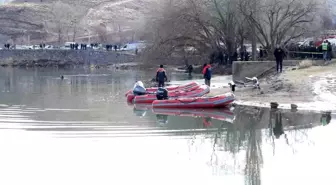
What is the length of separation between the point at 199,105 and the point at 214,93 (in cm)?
506

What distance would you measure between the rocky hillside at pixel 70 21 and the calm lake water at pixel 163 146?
286 ft

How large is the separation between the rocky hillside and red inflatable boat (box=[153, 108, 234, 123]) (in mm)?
85144

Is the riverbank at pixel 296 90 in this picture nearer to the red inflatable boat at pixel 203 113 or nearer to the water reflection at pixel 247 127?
the water reflection at pixel 247 127

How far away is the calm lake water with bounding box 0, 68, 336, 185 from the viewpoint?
53.8ft

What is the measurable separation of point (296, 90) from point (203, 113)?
5.69m

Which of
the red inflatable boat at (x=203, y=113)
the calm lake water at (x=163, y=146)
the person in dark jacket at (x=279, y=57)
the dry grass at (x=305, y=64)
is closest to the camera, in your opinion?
the calm lake water at (x=163, y=146)

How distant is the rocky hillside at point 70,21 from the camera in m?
122

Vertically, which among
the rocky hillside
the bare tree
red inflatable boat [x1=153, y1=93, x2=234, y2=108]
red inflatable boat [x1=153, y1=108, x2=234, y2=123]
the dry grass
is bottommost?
red inflatable boat [x1=153, y1=108, x2=234, y2=123]

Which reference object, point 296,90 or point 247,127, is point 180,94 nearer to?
point 296,90

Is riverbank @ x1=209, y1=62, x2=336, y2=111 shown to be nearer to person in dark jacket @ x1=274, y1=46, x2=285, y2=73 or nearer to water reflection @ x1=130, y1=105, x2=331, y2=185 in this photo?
person in dark jacket @ x1=274, y1=46, x2=285, y2=73

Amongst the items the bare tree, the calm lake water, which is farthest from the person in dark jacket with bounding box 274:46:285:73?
the bare tree

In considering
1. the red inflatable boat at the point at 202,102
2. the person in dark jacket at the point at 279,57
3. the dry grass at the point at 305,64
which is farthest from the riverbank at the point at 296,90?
the red inflatable boat at the point at 202,102

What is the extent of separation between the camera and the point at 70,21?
120m

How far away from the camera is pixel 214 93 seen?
33875 mm
